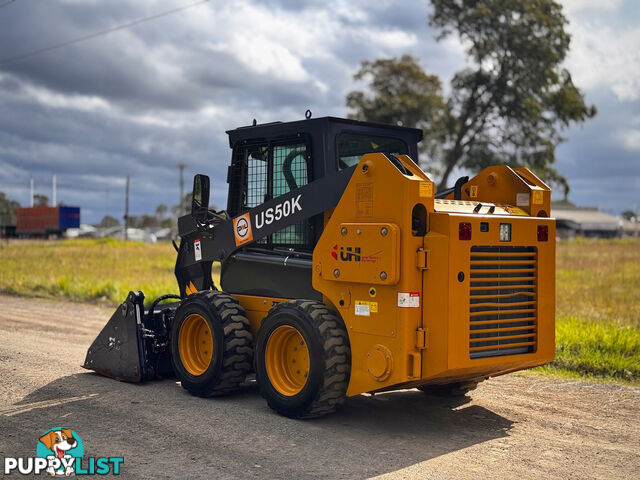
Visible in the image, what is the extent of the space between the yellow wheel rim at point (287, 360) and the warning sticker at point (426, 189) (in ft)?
5.92

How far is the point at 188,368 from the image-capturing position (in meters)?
7.89

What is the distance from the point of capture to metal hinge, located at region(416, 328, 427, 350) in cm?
604

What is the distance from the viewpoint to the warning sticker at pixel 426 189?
614 cm

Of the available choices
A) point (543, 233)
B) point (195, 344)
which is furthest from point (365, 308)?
point (195, 344)

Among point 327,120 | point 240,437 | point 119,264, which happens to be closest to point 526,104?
point 119,264

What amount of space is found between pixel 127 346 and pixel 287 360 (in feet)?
7.35

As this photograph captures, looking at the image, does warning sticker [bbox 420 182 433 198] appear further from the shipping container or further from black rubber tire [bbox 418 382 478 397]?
the shipping container

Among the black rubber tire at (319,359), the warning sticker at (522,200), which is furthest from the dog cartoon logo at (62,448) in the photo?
the warning sticker at (522,200)

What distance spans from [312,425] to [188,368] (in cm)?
192

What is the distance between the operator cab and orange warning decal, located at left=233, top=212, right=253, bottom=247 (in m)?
0.19

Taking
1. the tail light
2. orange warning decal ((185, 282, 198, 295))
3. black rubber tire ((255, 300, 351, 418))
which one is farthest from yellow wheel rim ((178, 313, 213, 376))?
the tail light

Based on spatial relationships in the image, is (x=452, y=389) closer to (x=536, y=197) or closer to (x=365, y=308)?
(x=365, y=308)

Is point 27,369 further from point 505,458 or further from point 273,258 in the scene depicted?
point 505,458

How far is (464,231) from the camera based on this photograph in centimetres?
615
